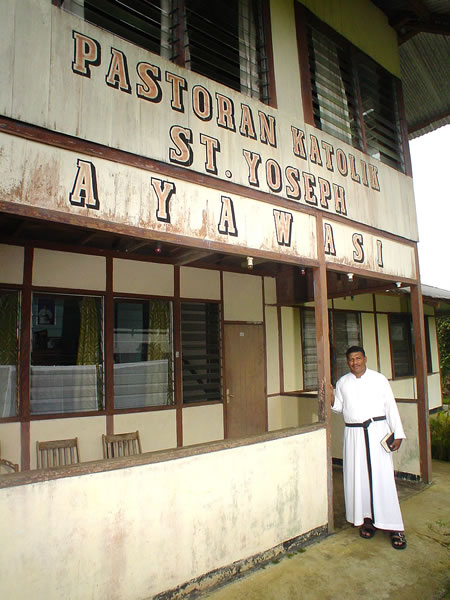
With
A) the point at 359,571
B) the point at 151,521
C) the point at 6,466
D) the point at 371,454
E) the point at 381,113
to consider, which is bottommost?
the point at 359,571

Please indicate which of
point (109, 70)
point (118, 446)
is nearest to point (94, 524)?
point (118, 446)

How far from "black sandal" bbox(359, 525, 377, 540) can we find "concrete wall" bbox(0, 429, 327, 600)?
1.68ft

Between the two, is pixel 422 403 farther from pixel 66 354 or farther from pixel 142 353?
pixel 66 354

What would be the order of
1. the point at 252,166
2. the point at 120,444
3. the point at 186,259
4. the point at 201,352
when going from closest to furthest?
the point at 252,166, the point at 120,444, the point at 186,259, the point at 201,352

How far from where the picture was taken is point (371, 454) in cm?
457

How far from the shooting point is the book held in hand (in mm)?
4570

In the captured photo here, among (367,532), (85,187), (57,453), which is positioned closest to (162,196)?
(85,187)

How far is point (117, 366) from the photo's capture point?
567 cm

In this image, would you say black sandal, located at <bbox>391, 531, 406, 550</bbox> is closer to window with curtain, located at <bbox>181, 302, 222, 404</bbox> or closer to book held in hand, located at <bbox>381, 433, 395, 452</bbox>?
book held in hand, located at <bbox>381, 433, 395, 452</bbox>

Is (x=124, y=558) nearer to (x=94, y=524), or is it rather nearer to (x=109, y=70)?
(x=94, y=524)

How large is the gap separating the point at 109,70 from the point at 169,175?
915mm

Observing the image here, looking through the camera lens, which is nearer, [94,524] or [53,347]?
[94,524]

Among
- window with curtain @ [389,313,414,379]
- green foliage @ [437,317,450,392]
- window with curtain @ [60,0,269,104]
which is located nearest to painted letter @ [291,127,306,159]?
window with curtain @ [60,0,269,104]

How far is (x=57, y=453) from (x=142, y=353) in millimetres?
1628
